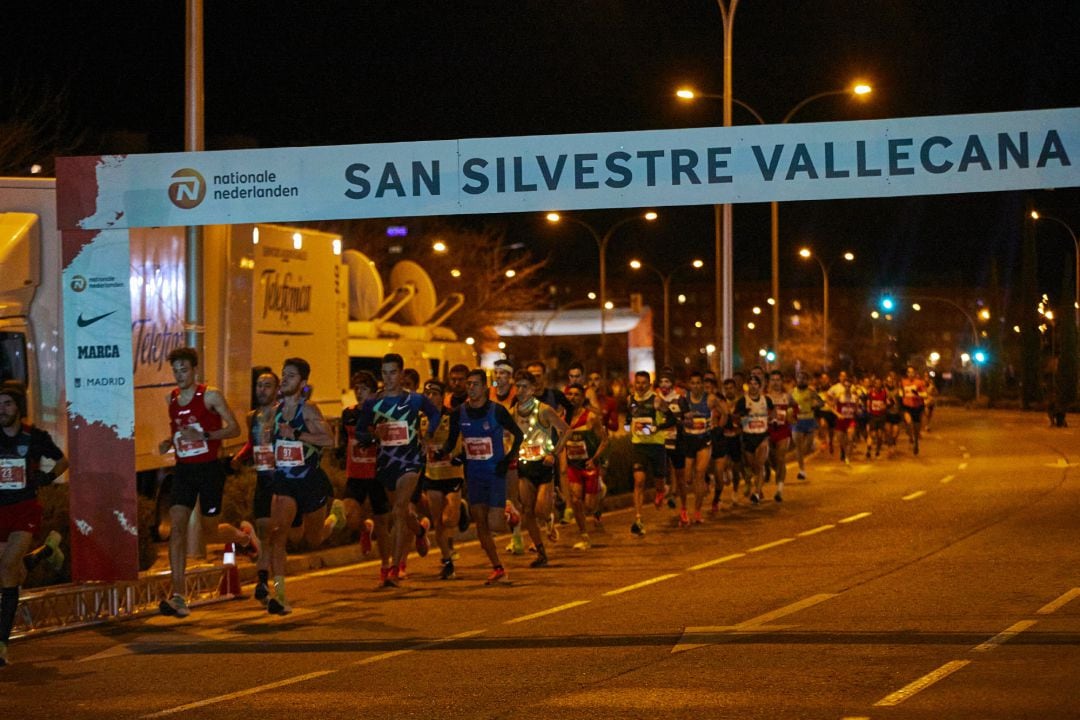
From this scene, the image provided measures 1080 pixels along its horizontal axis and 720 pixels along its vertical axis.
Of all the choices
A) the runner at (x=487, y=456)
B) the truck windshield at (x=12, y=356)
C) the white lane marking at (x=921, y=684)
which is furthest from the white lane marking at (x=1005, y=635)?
the truck windshield at (x=12, y=356)

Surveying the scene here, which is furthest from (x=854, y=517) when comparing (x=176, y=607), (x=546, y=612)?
(x=176, y=607)

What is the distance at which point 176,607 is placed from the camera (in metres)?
11.9

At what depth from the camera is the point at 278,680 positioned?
29.6 ft

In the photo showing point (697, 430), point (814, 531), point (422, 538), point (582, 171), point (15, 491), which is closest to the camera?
point (15, 491)

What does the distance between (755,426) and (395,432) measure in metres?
9.52

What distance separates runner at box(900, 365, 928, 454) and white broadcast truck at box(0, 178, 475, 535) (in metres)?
14.8

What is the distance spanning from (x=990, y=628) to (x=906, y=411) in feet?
79.1

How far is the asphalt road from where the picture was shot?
8.09m

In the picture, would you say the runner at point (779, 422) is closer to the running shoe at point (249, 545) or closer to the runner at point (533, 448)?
the runner at point (533, 448)

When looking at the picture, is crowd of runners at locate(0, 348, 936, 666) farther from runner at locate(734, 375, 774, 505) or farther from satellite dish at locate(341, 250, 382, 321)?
satellite dish at locate(341, 250, 382, 321)

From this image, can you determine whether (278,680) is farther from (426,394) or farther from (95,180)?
(426,394)

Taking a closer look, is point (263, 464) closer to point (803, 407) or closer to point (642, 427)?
point (642, 427)

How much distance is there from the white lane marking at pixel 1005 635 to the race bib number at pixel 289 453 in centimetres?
529

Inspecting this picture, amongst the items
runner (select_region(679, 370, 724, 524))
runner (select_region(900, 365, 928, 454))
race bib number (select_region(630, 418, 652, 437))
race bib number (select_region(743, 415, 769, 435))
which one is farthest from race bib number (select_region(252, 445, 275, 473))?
runner (select_region(900, 365, 928, 454))
